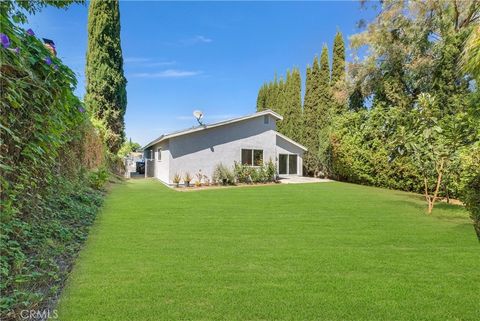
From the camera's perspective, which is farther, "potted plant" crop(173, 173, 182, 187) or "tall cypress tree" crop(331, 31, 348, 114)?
"tall cypress tree" crop(331, 31, 348, 114)

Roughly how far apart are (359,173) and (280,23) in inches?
384

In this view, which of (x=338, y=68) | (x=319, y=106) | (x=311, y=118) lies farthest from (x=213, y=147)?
(x=338, y=68)

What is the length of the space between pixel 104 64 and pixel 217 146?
9141 mm

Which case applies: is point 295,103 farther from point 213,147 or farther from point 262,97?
point 213,147

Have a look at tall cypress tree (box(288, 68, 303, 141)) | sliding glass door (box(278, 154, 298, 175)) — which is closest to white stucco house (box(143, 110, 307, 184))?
sliding glass door (box(278, 154, 298, 175))

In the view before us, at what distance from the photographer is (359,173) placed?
61.0ft

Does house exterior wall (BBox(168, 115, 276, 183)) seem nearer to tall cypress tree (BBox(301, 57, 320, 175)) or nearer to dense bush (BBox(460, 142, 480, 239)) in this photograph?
tall cypress tree (BBox(301, 57, 320, 175))

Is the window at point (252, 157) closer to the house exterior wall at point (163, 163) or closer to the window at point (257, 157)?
the window at point (257, 157)

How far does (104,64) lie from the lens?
2042 centimetres

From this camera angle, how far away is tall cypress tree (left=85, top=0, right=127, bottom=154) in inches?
791

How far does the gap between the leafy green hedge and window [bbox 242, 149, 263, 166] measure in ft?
49.6

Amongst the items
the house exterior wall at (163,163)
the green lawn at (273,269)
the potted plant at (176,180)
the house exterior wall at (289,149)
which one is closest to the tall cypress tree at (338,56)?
the house exterior wall at (289,149)

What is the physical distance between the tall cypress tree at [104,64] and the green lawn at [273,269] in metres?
14.4

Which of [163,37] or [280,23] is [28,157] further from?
[280,23]
